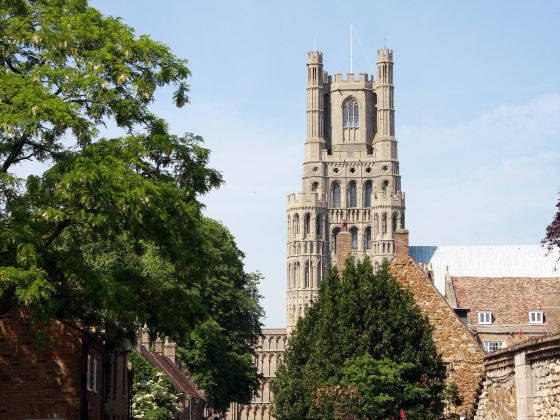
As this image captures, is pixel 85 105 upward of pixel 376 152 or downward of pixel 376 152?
downward

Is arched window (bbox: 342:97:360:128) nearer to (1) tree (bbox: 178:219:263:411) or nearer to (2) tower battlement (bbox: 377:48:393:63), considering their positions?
(2) tower battlement (bbox: 377:48:393:63)

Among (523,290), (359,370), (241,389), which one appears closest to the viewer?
(359,370)

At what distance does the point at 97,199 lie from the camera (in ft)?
74.9

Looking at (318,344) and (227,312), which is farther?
(227,312)

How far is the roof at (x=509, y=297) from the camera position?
264 ft

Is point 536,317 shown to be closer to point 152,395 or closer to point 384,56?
point 152,395

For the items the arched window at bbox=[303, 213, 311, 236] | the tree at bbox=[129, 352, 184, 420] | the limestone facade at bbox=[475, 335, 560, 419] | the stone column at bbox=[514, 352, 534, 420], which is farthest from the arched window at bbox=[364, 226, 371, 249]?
the stone column at bbox=[514, 352, 534, 420]

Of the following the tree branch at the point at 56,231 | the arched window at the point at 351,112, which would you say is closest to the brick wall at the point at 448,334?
the tree branch at the point at 56,231

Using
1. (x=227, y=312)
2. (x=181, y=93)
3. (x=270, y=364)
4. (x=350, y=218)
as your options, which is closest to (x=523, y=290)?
(x=227, y=312)

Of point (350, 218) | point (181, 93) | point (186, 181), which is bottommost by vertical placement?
point (186, 181)

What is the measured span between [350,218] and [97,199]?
14205 cm

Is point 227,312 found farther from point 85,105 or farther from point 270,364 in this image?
point 270,364

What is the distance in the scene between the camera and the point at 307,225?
162 metres

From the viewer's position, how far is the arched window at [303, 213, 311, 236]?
16175 cm
